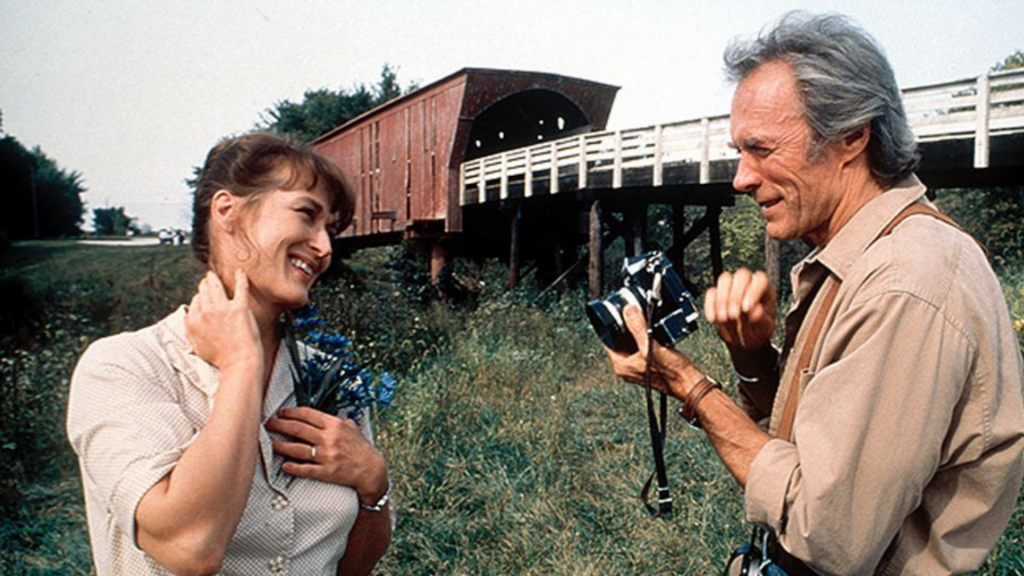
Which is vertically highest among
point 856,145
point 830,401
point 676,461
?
point 856,145

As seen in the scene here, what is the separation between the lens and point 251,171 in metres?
1.92

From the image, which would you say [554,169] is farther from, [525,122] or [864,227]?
[864,227]

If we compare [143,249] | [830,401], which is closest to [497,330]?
[143,249]

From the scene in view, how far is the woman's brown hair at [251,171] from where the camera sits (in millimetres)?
1905

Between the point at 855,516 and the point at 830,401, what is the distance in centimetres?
23

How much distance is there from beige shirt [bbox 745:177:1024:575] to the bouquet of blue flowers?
1045mm

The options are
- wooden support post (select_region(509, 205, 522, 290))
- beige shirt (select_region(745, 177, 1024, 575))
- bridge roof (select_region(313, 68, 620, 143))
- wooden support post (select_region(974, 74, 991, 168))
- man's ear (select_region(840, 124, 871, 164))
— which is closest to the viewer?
beige shirt (select_region(745, 177, 1024, 575))

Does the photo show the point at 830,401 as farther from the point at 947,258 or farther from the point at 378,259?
the point at 378,259

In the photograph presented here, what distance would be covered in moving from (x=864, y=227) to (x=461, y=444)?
418cm

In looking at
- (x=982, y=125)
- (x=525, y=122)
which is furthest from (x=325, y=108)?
(x=982, y=125)

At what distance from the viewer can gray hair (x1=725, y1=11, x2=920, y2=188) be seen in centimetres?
180

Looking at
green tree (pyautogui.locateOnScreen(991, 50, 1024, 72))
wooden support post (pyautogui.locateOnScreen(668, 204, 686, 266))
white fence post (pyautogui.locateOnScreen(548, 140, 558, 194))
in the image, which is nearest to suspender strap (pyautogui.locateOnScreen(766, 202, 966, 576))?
wooden support post (pyautogui.locateOnScreen(668, 204, 686, 266))

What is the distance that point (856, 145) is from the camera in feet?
6.10

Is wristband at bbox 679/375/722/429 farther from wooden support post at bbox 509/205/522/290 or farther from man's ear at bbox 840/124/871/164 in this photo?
wooden support post at bbox 509/205/522/290
